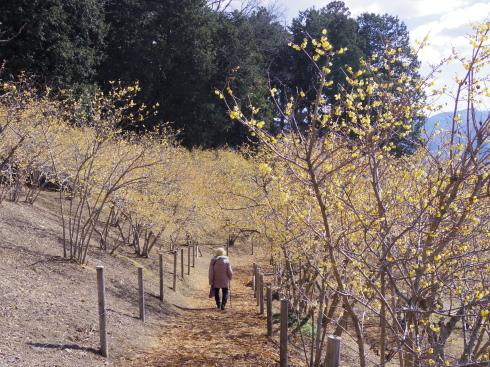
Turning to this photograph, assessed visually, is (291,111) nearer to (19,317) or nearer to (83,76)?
(19,317)

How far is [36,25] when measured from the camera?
1859 centimetres

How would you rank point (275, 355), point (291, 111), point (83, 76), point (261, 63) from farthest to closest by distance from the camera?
point (261, 63)
point (83, 76)
point (275, 355)
point (291, 111)

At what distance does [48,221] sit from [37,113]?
2878mm

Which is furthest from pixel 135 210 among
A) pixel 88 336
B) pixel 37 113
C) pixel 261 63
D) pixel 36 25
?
pixel 261 63

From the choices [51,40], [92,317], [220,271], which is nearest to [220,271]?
[220,271]

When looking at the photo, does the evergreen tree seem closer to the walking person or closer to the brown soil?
the brown soil

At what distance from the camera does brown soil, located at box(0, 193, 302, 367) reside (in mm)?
5871

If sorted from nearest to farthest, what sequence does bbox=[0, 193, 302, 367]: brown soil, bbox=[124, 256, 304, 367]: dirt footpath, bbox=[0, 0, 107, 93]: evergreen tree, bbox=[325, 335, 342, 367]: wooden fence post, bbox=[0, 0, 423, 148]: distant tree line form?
bbox=[325, 335, 342, 367]: wooden fence post
bbox=[0, 193, 302, 367]: brown soil
bbox=[124, 256, 304, 367]: dirt footpath
bbox=[0, 0, 107, 93]: evergreen tree
bbox=[0, 0, 423, 148]: distant tree line

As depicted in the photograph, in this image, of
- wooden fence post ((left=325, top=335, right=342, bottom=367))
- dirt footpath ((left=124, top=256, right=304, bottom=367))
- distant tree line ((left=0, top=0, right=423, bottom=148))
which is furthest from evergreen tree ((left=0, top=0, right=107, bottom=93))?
wooden fence post ((left=325, top=335, right=342, bottom=367))

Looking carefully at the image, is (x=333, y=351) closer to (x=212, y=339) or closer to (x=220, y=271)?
(x=212, y=339)

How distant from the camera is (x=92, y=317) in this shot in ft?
23.3

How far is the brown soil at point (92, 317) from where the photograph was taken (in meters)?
5.87

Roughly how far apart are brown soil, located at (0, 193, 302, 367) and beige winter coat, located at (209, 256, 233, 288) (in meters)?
0.78

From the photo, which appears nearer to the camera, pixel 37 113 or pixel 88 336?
pixel 88 336
